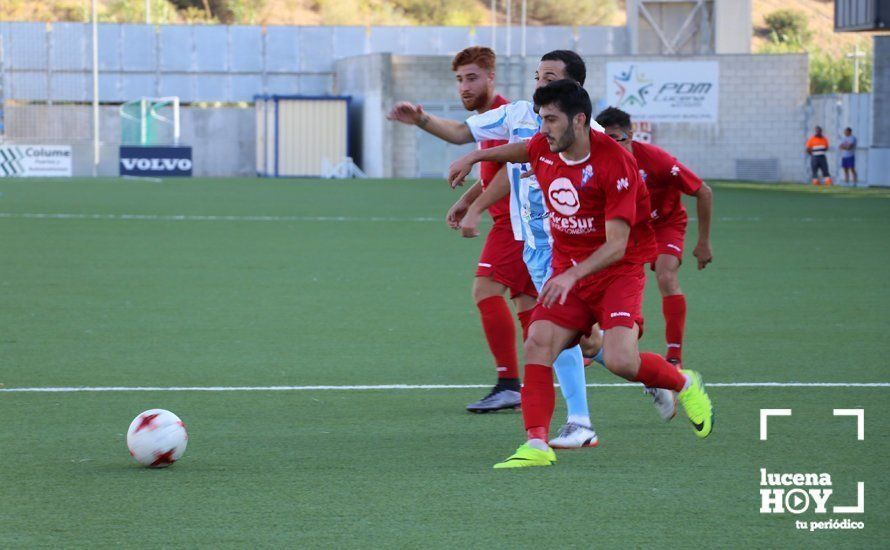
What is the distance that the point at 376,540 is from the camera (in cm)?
488

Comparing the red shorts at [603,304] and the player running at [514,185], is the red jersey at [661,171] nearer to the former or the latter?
the player running at [514,185]

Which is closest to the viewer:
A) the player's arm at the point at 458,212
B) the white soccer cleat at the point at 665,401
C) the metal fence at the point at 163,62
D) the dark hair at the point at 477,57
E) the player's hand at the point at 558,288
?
the player's hand at the point at 558,288

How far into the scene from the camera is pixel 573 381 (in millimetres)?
6758

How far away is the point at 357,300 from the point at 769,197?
22.2 m

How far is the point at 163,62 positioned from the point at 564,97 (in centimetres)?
5574

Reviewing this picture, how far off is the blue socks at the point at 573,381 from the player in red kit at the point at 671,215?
168 cm

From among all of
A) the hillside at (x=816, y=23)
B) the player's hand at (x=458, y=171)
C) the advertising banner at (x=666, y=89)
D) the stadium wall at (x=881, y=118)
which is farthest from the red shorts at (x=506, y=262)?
the hillside at (x=816, y=23)

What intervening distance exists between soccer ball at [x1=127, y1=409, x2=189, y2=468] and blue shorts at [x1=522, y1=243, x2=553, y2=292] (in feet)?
6.78

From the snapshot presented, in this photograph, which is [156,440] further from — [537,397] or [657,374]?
[657,374]

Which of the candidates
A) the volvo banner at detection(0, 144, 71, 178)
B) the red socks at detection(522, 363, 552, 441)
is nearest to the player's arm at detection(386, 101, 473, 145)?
the red socks at detection(522, 363, 552, 441)

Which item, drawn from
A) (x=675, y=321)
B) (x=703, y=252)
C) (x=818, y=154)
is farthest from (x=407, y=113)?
(x=818, y=154)

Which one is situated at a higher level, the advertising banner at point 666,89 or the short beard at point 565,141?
the advertising banner at point 666,89

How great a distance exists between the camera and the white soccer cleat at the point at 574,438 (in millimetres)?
6488

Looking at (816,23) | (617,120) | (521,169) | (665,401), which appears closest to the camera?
(665,401)
